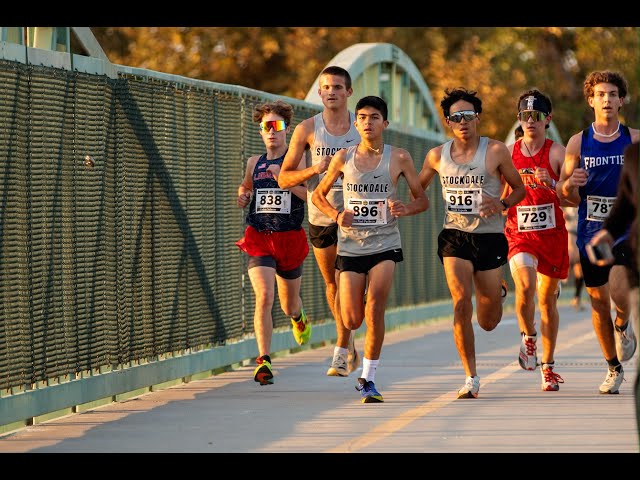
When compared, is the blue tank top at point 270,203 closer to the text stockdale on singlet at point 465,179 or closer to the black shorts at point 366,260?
the black shorts at point 366,260

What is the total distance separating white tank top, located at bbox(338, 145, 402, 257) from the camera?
44.4ft

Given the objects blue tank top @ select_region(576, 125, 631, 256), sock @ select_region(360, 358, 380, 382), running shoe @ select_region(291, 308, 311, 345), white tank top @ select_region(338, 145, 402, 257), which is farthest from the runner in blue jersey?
running shoe @ select_region(291, 308, 311, 345)

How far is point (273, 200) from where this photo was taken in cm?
1538

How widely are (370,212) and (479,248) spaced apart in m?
0.85

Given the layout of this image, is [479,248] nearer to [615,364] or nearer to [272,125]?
[615,364]

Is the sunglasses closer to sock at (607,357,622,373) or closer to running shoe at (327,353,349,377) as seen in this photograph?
sock at (607,357,622,373)

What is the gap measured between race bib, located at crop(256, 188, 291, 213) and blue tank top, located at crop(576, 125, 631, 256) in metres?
2.87

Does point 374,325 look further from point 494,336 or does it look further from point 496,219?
point 494,336

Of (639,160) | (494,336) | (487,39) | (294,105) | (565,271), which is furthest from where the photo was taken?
(487,39)

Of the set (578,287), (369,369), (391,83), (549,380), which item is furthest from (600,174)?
(578,287)

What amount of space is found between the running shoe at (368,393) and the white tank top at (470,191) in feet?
4.43

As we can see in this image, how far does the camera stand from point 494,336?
22.2m

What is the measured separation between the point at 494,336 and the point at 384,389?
7693mm

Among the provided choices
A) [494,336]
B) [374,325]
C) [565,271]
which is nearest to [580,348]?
[494,336]
